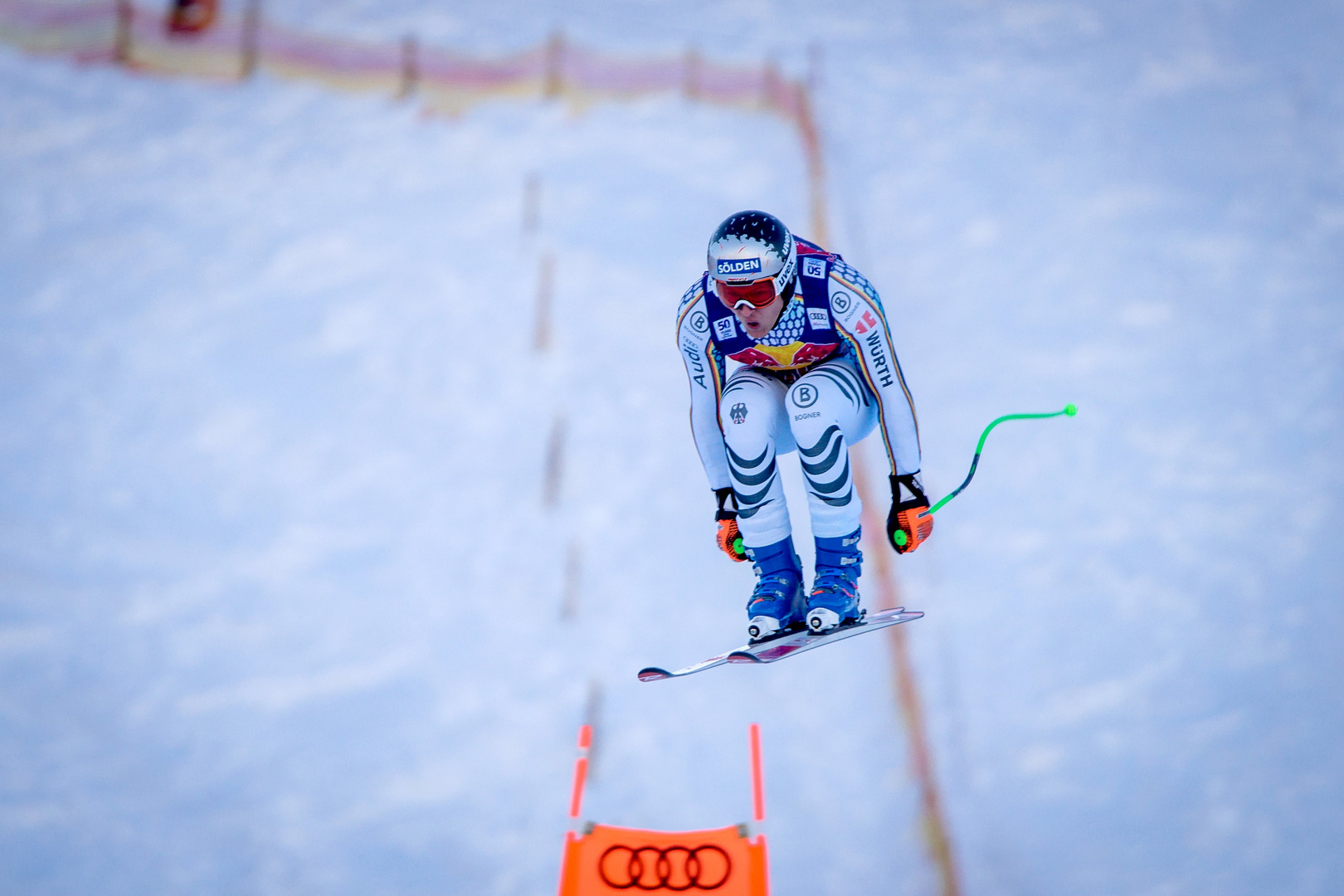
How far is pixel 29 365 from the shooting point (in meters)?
6.89

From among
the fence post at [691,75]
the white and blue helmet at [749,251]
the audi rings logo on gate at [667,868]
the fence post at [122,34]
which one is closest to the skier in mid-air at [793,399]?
the white and blue helmet at [749,251]

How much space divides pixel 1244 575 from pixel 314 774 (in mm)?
5044

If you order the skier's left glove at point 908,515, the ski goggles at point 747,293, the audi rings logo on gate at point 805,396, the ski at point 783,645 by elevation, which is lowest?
the ski at point 783,645

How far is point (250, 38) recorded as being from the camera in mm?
8312

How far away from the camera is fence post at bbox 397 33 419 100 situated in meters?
8.30

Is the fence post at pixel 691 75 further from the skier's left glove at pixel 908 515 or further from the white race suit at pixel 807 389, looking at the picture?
the skier's left glove at pixel 908 515

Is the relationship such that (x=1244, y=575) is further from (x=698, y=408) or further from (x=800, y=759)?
(x=698, y=408)

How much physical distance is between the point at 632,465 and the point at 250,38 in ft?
14.7

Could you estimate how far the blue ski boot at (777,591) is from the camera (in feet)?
11.4

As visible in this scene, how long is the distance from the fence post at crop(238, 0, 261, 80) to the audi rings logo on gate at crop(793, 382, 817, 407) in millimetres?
6486

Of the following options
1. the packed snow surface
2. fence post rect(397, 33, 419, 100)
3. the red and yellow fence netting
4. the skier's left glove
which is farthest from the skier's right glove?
fence post rect(397, 33, 419, 100)

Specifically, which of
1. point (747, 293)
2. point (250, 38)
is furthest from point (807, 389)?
point (250, 38)

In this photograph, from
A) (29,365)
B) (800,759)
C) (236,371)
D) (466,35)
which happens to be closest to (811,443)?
(800,759)

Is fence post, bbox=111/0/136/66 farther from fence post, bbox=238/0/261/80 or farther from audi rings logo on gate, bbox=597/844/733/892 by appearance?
audi rings logo on gate, bbox=597/844/733/892
